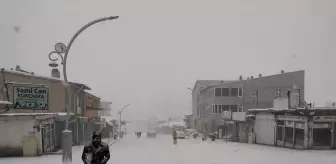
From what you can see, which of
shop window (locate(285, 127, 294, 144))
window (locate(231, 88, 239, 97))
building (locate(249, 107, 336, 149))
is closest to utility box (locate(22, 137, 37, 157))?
building (locate(249, 107, 336, 149))

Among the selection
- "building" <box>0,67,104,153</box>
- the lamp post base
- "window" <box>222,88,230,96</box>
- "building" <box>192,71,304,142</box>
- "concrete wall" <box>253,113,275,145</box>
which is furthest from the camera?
"window" <box>222,88,230,96</box>

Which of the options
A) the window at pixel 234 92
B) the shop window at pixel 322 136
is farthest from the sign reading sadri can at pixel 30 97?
the window at pixel 234 92

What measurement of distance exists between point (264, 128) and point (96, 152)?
3228 cm

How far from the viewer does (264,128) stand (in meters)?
38.4

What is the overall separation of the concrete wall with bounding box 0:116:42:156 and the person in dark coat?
20399mm

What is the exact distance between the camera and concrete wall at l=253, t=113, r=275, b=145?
1441 inches

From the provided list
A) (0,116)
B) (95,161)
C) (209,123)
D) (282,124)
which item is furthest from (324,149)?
(209,123)

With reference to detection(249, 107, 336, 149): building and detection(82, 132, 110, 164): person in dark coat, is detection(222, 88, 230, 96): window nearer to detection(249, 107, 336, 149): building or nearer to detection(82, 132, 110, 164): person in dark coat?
detection(249, 107, 336, 149): building

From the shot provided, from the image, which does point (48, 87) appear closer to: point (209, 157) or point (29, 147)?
point (29, 147)

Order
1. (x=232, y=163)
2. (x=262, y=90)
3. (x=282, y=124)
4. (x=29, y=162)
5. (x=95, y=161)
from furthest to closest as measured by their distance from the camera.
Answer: (x=262, y=90) → (x=282, y=124) → (x=29, y=162) → (x=232, y=163) → (x=95, y=161)

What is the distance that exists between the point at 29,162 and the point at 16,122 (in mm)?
6197

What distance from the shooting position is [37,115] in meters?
27.4

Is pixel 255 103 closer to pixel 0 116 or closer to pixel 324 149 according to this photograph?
pixel 324 149

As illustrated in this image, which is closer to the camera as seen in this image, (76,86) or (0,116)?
(0,116)
